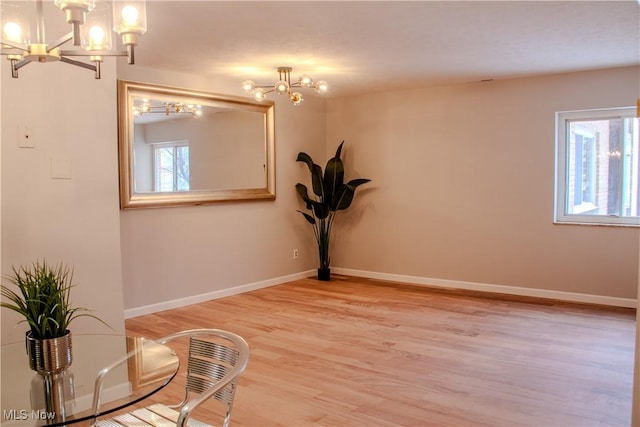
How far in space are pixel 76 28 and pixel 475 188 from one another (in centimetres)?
473

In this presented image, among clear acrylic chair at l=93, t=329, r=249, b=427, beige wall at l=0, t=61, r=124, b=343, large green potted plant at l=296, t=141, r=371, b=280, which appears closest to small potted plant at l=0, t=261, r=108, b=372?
clear acrylic chair at l=93, t=329, r=249, b=427

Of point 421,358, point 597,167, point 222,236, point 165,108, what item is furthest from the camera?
point 222,236

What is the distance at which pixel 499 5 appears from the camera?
3.05 meters

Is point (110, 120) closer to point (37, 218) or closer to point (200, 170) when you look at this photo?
point (37, 218)

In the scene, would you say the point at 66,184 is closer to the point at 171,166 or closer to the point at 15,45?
the point at 15,45

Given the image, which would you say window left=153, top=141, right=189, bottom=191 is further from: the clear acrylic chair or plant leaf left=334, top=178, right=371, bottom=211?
the clear acrylic chair

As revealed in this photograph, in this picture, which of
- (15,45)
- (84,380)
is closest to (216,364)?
(84,380)

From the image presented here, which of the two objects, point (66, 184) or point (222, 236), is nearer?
point (66, 184)

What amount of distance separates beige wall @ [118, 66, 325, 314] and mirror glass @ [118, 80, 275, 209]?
123 millimetres

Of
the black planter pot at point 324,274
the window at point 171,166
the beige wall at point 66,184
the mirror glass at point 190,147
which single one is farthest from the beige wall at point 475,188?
the beige wall at point 66,184

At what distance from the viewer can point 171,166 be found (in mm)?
5035

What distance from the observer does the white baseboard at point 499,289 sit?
→ 496 centimetres

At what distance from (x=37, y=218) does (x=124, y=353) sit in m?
1.09

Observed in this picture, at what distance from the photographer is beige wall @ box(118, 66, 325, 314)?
189 inches
